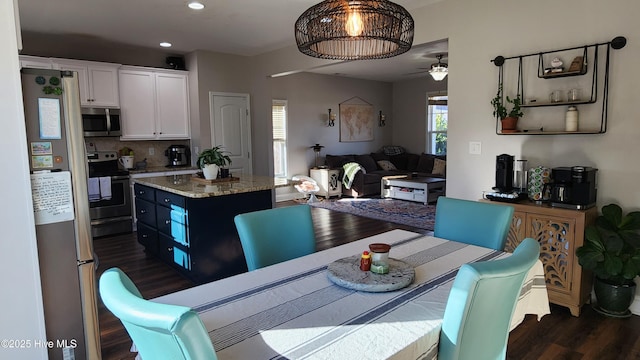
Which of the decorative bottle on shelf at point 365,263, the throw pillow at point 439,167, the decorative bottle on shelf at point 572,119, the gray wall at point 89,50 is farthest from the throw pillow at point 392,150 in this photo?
the decorative bottle on shelf at point 365,263

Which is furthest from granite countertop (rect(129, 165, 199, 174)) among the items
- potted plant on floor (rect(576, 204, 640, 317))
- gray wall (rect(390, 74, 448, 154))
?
gray wall (rect(390, 74, 448, 154))

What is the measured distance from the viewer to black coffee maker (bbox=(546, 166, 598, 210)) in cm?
279

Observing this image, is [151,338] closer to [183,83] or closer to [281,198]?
[183,83]

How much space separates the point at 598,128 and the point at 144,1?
13.4 ft

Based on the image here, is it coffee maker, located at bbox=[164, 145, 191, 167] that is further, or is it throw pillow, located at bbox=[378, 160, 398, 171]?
throw pillow, located at bbox=[378, 160, 398, 171]

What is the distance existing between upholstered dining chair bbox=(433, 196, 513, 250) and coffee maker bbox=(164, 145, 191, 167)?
4.63m

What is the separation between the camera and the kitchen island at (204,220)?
3.28 metres

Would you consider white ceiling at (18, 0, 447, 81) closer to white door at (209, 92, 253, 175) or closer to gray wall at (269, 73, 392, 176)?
white door at (209, 92, 253, 175)

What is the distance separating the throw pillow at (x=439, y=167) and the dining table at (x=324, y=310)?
20.5ft

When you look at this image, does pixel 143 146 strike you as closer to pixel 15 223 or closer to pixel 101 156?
pixel 101 156

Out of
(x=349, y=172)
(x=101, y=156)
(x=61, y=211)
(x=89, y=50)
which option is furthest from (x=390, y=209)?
(x=61, y=211)

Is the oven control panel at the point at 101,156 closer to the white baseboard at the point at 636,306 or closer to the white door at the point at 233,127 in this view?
the white door at the point at 233,127

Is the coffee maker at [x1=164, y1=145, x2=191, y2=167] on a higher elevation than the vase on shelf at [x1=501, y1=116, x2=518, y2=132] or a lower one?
lower

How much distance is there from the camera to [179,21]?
4480 millimetres
